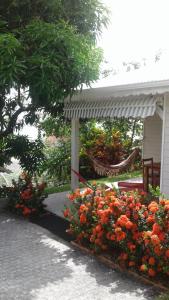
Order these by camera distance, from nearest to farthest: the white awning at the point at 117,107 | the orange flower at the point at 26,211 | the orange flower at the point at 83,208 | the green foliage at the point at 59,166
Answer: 1. the orange flower at the point at 83,208
2. the white awning at the point at 117,107
3. the orange flower at the point at 26,211
4. the green foliage at the point at 59,166

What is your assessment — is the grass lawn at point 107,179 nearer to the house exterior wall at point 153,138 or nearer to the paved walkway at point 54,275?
the house exterior wall at point 153,138

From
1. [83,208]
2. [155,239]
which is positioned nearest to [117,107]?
[83,208]

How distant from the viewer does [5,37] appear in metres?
6.48

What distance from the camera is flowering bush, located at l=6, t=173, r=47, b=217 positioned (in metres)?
8.06

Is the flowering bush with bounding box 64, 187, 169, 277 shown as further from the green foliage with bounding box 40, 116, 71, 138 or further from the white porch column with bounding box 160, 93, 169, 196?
the green foliage with bounding box 40, 116, 71, 138

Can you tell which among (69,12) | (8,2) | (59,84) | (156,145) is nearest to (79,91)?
(59,84)

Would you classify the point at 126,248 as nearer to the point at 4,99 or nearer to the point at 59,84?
the point at 59,84

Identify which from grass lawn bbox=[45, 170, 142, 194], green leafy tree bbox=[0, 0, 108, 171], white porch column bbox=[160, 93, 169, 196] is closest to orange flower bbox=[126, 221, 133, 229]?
white porch column bbox=[160, 93, 169, 196]

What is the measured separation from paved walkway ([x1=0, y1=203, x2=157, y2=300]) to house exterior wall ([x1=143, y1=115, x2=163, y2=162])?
502 cm

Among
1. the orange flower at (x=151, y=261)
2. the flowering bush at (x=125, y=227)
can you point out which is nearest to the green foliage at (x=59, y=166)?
the flowering bush at (x=125, y=227)

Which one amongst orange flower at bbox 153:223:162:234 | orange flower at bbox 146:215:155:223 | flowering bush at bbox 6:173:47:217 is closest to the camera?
orange flower at bbox 153:223:162:234

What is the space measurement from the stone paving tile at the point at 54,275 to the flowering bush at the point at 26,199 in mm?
1406

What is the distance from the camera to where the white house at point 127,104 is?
6.08 meters

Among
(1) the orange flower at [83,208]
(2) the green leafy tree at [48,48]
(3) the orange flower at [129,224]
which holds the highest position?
(2) the green leafy tree at [48,48]
